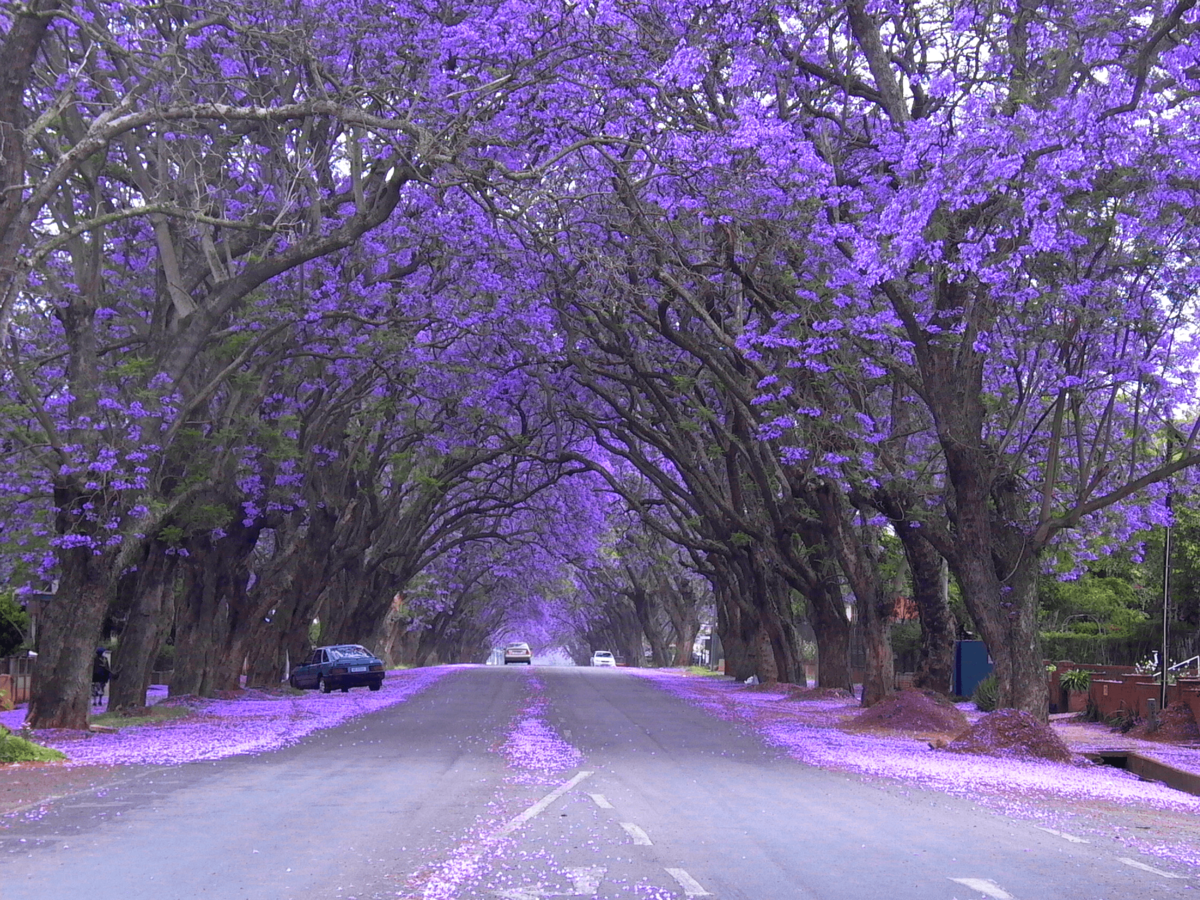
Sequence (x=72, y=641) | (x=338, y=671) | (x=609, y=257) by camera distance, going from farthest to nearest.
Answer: (x=338, y=671)
(x=609, y=257)
(x=72, y=641)

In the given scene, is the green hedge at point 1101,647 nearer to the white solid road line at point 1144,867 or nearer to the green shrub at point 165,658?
the white solid road line at point 1144,867

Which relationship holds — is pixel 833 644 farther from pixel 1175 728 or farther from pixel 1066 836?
pixel 1066 836

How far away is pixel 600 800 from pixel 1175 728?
573 inches

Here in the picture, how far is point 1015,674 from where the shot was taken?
19.8m

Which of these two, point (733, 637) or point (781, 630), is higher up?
point (733, 637)

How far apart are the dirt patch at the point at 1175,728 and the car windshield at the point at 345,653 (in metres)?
21.3

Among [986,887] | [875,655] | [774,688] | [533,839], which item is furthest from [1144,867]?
[774,688]

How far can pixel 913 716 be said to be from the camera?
24453 mm

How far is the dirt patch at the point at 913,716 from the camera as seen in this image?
24156 millimetres

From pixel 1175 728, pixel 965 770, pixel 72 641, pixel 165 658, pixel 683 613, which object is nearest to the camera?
pixel 965 770

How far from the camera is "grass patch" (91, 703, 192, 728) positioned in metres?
23.2

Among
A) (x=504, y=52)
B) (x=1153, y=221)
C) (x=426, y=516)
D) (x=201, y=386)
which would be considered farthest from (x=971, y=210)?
(x=426, y=516)

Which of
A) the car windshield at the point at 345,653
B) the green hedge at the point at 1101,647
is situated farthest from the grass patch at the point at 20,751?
the green hedge at the point at 1101,647

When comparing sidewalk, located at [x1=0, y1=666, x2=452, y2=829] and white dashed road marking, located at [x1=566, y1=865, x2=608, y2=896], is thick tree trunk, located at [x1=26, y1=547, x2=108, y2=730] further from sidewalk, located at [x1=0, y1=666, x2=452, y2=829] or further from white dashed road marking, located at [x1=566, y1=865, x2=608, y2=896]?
white dashed road marking, located at [x1=566, y1=865, x2=608, y2=896]
